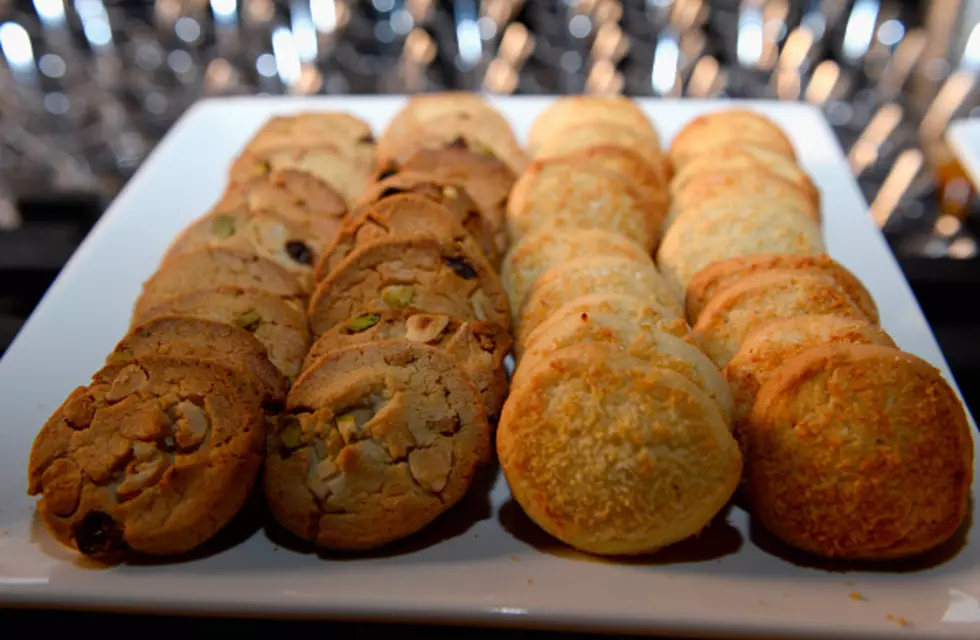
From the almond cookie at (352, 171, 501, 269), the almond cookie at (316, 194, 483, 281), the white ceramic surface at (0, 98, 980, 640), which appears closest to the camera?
the white ceramic surface at (0, 98, 980, 640)

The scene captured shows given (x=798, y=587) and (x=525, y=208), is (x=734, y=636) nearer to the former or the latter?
(x=798, y=587)

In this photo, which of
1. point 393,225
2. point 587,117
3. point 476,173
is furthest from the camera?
point 587,117

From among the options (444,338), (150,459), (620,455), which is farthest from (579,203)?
(150,459)

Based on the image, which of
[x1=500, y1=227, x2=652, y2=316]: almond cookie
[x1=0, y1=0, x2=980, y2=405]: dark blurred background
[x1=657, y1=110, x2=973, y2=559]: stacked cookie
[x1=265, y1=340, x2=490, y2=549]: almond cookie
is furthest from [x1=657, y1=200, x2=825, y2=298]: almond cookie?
[x1=0, y1=0, x2=980, y2=405]: dark blurred background

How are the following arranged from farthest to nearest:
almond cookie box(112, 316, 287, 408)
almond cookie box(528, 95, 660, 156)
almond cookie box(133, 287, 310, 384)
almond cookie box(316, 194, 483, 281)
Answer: almond cookie box(528, 95, 660, 156)
almond cookie box(316, 194, 483, 281)
almond cookie box(133, 287, 310, 384)
almond cookie box(112, 316, 287, 408)

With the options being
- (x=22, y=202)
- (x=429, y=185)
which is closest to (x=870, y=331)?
(x=429, y=185)

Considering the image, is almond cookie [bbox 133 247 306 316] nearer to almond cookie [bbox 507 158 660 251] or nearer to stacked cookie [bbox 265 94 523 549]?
stacked cookie [bbox 265 94 523 549]

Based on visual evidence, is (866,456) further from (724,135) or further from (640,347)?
(724,135)
